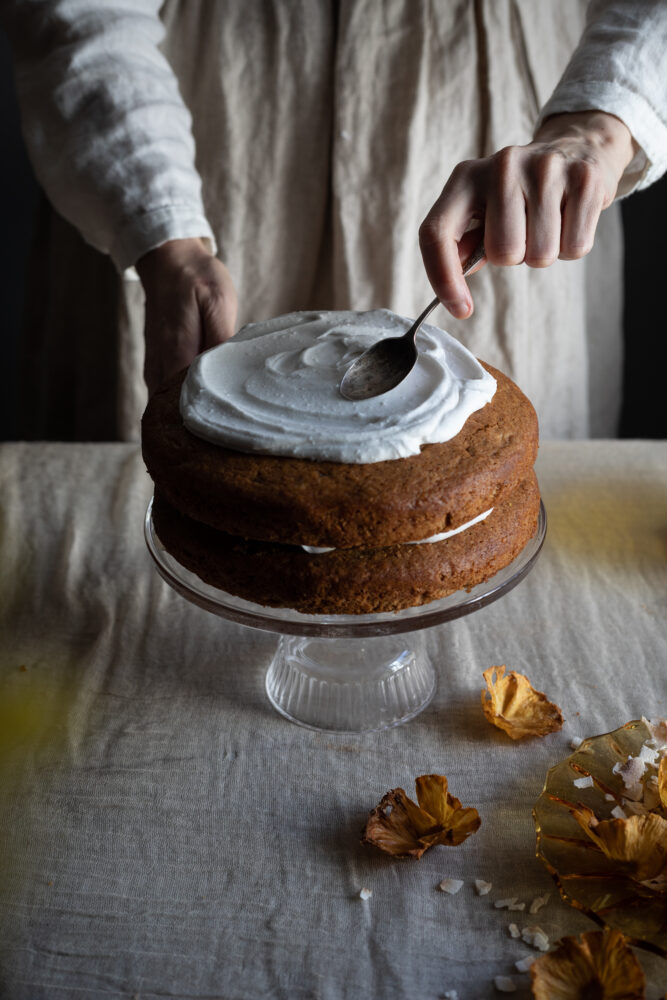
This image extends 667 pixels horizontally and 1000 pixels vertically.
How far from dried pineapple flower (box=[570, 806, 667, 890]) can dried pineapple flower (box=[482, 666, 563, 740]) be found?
0.23 m

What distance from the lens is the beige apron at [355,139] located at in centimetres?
166

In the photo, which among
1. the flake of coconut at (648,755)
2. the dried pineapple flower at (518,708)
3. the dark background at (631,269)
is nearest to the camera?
the flake of coconut at (648,755)

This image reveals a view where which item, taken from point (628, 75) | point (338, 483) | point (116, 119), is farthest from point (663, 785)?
point (116, 119)

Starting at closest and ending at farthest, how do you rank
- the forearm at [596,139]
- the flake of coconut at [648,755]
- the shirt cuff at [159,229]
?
1. the flake of coconut at [648,755]
2. the forearm at [596,139]
3. the shirt cuff at [159,229]

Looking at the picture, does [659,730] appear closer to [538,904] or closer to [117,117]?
[538,904]

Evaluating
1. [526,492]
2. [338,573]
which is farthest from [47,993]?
[526,492]

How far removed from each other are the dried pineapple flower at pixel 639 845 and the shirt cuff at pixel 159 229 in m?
1.06

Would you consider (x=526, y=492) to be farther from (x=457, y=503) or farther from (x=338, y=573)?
(x=338, y=573)

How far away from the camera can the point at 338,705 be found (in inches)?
45.9

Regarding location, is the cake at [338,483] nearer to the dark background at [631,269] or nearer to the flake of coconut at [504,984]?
the flake of coconut at [504,984]

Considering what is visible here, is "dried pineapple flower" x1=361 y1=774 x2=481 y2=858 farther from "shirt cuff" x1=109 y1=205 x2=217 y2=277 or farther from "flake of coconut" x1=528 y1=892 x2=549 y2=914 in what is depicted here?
"shirt cuff" x1=109 y1=205 x2=217 y2=277

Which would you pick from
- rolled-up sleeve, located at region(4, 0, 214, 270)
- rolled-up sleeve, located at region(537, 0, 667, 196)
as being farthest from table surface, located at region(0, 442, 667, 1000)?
rolled-up sleeve, located at region(537, 0, 667, 196)

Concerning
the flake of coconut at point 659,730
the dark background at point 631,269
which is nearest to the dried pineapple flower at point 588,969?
the flake of coconut at point 659,730

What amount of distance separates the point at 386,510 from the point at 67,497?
816 millimetres
